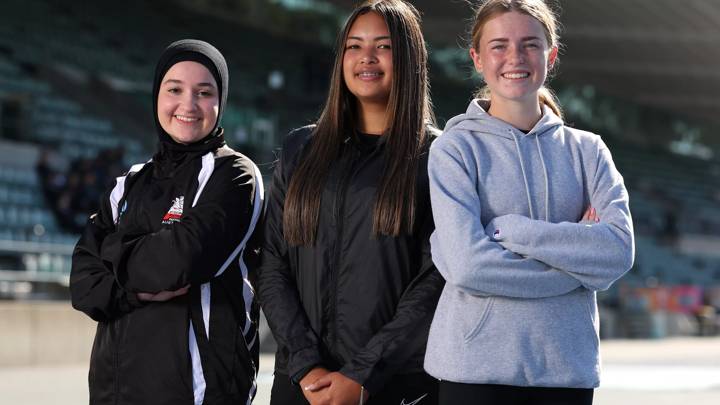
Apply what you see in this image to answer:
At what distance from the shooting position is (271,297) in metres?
3.24

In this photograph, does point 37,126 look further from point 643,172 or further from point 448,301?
point 643,172

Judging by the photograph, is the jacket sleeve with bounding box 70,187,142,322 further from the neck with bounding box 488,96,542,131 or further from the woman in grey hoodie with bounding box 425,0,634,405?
the neck with bounding box 488,96,542,131

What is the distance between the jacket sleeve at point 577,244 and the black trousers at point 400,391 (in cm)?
54

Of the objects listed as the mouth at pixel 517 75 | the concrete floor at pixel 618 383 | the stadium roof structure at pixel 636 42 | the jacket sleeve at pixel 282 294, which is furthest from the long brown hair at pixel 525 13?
the stadium roof structure at pixel 636 42

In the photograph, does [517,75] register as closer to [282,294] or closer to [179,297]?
[282,294]

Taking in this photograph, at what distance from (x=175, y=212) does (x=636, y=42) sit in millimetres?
34775

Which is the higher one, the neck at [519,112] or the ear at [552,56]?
the ear at [552,56]

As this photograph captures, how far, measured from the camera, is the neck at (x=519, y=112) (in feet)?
10.1

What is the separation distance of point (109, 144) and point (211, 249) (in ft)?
69.6

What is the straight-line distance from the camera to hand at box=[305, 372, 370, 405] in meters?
3.07

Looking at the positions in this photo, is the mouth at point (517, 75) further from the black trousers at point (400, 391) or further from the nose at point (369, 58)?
the black trousers at point (400, 391)

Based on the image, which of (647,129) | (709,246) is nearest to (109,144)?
(709,246)

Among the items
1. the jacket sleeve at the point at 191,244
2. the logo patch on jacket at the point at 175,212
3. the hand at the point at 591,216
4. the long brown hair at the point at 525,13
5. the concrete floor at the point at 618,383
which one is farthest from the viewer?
the concrete floor at the point at 618,383

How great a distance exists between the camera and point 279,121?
3359 centimetres
